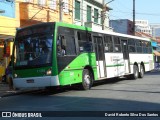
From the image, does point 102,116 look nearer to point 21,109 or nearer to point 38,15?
point 21,109

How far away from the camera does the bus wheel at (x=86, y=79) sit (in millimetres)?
17047

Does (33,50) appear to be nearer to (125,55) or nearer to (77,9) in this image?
(125,55)

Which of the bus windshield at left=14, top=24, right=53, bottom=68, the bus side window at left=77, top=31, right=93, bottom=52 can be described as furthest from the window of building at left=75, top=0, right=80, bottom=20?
the bus windshield at left=14, top=24, right=53, bottom=68

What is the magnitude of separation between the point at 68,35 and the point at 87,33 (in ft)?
6.82

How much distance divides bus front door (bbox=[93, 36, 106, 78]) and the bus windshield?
420cm

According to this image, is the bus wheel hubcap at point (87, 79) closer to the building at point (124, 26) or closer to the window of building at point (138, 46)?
the window of building at point (138, 46)

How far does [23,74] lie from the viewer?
603 inches

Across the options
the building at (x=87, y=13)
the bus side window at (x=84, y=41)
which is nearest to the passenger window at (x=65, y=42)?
the bus side window at (x=84, y=41)

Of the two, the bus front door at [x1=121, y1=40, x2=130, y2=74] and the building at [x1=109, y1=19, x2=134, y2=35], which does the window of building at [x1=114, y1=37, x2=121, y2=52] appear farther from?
the building at [x1=109, y1=19, x2=134, y2=35]

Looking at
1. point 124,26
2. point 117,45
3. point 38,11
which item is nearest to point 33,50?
point 117,45

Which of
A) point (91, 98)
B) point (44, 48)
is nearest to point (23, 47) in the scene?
point (44, 48)

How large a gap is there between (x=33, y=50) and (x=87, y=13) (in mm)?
23841

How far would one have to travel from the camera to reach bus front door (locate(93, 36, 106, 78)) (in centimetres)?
1862

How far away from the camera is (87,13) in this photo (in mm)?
38375
